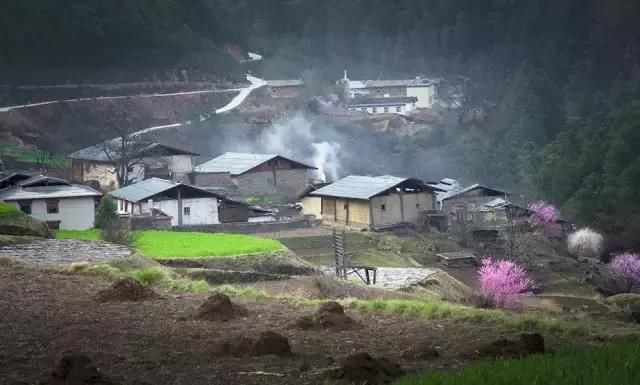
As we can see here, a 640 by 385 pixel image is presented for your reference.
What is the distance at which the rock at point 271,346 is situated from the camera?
4.50 metres

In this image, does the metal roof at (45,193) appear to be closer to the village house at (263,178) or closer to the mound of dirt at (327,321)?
the village house at (263,178)

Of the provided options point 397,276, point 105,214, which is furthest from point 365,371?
point 105,214

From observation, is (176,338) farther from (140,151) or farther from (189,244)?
(140,151)

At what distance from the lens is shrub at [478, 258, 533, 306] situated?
41.4ft

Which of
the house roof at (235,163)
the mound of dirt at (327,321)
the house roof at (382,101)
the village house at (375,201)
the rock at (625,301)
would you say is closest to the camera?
the mound of dirt at (327,321)

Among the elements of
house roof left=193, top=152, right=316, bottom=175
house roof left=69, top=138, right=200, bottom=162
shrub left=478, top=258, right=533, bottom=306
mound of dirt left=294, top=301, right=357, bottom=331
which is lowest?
shrub left=478, top=258, right=533, bottom=306

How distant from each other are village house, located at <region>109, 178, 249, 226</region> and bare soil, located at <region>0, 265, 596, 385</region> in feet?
34.5

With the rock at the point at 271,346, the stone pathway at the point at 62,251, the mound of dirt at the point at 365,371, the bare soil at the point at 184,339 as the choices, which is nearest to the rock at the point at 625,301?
the bare soil at the point at 184,339

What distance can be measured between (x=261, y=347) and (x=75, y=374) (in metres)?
0.95

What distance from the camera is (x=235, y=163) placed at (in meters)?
22.6

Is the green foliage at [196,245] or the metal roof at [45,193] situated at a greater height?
the metal roof at [45,193]

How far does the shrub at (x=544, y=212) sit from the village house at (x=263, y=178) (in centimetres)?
500

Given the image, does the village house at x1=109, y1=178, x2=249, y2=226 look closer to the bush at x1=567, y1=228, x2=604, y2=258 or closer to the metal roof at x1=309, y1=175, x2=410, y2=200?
the metal roof at x1=309, y1=175, x2=410, y2=200

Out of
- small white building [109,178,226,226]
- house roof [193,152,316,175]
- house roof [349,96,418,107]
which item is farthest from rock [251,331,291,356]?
house roof [349,96,418,107]
